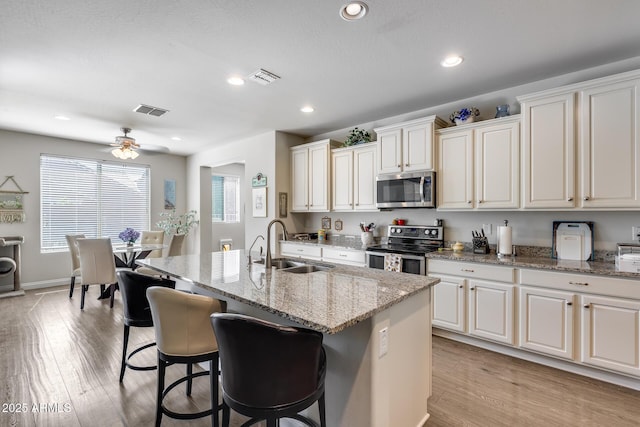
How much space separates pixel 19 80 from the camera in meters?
A: 3.03

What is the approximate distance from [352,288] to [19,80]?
381 centimetres

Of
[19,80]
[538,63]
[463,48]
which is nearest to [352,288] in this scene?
[463,48]

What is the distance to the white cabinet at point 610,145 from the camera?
96.4 inches

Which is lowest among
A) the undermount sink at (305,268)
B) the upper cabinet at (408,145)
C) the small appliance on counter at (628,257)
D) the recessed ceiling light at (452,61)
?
the undermount sink at (305,268)

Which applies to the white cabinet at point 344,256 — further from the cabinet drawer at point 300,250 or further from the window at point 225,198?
the window at point 225,198

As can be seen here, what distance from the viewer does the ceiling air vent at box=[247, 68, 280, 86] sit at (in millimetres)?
2861

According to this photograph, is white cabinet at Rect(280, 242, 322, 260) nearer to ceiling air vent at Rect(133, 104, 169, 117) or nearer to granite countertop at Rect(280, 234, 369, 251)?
granite countertop at Rect(280, 234, 369, 251)

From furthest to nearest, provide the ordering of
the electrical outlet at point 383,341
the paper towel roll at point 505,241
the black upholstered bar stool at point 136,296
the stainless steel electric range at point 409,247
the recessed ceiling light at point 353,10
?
the stainless steel electric range at point 409,247 < the paper towel roll at point 505,241 < the black upholstered bar stool at point 136,296 < the recessed ceiling light at point 353,10 < the electrical outlet at point 383,341

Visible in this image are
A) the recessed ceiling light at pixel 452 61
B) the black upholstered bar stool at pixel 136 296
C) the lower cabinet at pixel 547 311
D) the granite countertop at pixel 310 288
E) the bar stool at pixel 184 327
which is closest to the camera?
the granite countertop at pixel 310 288

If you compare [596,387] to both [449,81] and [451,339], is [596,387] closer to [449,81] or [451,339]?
[451,339]

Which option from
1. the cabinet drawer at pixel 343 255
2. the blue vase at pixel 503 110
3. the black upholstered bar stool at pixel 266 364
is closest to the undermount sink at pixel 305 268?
the black upholstered bar stool at pixel 266 364

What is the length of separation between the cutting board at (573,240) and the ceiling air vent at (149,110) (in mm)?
4642

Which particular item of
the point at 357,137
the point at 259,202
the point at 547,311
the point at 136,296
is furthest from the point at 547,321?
the point at 259,202

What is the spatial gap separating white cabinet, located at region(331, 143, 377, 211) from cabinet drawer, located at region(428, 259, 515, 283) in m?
1.19
